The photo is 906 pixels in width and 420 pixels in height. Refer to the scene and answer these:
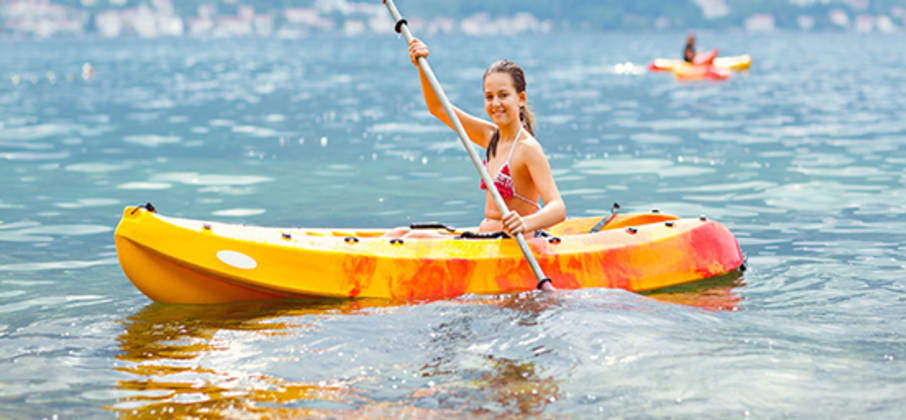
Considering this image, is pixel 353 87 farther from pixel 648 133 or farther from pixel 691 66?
pixel 648 133

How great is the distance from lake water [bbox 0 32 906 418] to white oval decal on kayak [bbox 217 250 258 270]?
33 centimetres

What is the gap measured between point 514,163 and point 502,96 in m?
0.44

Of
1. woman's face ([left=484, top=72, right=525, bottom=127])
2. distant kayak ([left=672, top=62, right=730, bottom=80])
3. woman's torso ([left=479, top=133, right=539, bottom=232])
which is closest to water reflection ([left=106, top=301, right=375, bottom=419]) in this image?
woman's torso ([left=479, top=133, right=539, bottom=232])

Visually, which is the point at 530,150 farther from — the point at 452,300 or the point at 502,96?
the point at 452,300

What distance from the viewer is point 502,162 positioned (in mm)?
6660

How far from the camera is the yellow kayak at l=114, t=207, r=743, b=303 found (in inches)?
240

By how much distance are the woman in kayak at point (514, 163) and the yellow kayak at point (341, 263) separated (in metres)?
0.26

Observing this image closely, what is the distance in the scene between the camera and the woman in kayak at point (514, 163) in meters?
6.42

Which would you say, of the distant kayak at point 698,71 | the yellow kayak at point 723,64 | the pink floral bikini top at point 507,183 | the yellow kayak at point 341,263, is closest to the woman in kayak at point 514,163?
the pink floral bikini top at point 507,183

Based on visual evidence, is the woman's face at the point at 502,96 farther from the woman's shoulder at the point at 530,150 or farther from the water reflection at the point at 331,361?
the water reflection at the point at 331,361

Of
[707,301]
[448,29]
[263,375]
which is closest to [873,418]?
[707,301]

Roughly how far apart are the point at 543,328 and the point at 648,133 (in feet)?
42.4

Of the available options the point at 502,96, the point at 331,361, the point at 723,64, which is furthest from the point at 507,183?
the point at 723,64

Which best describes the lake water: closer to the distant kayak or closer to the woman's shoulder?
the woman's shoulder
